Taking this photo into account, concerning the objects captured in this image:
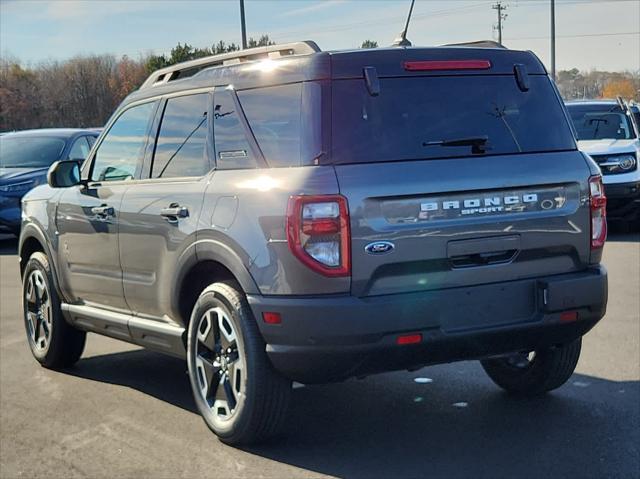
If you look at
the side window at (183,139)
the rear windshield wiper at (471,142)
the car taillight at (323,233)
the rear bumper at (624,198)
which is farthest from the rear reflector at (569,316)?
the rear bumper at (624,198)

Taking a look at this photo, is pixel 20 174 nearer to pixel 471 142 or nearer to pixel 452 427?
pixel 452 427

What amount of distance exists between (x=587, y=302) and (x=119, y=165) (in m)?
3.10

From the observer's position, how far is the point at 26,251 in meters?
7.08

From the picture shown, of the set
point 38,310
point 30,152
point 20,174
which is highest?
point 30,152

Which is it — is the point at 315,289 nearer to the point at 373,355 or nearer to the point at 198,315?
the point at 373,355

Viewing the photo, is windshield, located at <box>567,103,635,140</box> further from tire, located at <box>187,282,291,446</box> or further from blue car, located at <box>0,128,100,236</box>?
tire, located at <box>187,282,291,446</box>

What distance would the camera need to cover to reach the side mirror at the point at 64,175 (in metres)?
6.24

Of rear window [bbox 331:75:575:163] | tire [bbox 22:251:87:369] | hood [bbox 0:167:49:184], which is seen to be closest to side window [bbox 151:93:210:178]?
rear window [bbox 331:75:575:163]

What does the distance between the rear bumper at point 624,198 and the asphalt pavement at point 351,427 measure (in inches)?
275

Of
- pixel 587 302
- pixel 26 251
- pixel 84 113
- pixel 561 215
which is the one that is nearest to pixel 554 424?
pixel 587 302

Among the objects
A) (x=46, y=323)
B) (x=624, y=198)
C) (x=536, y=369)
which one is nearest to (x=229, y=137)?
(x=536, y=369)

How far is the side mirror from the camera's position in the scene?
6238 millimetres

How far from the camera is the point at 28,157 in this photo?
15.0 m

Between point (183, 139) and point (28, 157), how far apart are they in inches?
415
